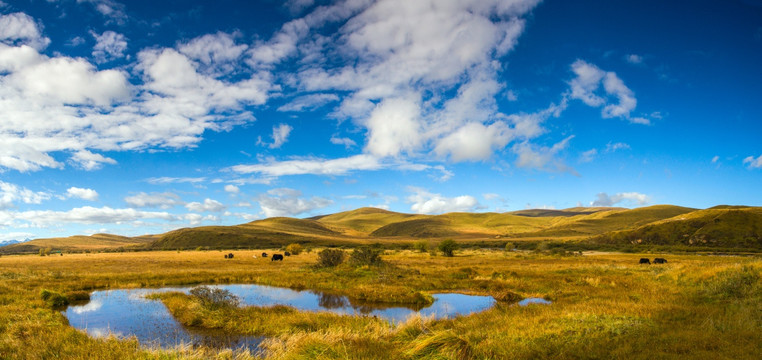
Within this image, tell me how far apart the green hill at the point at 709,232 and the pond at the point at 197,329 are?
9865cm

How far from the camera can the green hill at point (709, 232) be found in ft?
284

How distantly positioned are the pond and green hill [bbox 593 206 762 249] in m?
98.7

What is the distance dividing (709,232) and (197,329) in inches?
4775

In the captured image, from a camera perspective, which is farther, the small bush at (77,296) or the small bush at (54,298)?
the small bush at (77,296)

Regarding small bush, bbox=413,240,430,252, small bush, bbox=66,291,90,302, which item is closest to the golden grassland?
small bush, bbox=66,291,90,302

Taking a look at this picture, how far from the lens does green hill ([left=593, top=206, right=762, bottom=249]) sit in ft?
284

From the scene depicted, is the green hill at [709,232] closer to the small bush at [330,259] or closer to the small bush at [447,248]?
the small bush at [447,248]

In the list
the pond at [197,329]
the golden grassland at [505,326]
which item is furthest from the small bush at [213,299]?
the pond at [197,329]

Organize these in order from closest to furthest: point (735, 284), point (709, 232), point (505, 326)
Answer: point (505, 326) → point (735, 284) → point (709, 232)

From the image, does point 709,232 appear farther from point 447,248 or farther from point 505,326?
point 505,326

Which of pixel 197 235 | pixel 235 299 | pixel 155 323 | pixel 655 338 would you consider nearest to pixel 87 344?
pixel 155 323

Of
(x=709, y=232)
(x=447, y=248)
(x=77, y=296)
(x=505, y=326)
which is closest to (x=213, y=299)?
(x=77, y=296)

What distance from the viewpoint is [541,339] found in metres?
11.2

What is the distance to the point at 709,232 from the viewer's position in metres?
93.8
